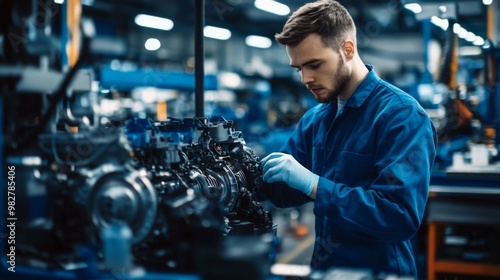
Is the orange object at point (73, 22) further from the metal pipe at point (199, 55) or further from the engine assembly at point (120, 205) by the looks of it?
the engine assembly at point (120, 205)

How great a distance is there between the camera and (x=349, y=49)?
1906 mm

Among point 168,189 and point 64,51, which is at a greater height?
point 64,51

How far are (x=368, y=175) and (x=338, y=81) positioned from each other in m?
0.36

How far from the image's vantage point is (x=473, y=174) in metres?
3.64

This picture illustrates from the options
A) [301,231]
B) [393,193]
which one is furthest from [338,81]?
[301,231]

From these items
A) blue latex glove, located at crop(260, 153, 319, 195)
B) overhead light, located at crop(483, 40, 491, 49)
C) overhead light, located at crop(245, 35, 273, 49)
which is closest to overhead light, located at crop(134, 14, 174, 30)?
overhead light, located at crop(245, 35, 273, 49)

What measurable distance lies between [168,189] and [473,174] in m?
2.87

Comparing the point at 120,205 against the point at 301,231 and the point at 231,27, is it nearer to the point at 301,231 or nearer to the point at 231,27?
the point at 301,231

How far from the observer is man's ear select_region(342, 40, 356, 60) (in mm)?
1893

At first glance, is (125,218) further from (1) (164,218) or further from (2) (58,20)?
(2) (58,20)

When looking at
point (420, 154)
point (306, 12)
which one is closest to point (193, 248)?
point (420, 154)

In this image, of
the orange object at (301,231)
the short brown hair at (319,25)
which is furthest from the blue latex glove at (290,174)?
the orange object at (301,231)

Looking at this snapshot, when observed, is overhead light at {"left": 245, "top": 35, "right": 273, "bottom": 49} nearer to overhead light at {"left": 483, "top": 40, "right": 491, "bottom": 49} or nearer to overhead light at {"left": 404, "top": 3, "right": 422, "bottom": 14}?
overhead light at {"left": 483, "top": 40, "right": 491, "bottom": 49}

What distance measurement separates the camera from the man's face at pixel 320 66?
1813mm
